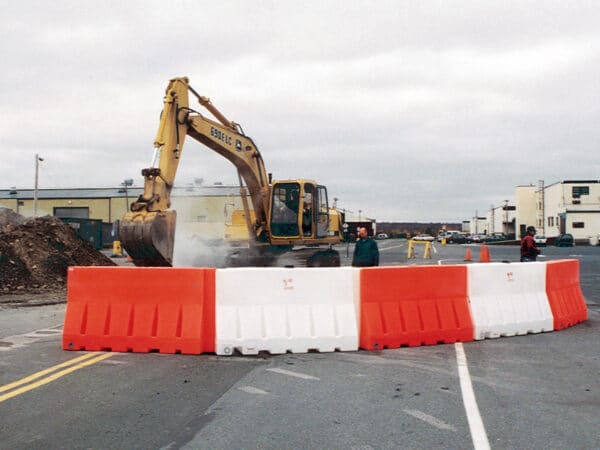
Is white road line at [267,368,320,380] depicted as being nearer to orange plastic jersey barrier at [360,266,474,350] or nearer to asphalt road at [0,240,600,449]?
asphalt road at [0,240,600,449]

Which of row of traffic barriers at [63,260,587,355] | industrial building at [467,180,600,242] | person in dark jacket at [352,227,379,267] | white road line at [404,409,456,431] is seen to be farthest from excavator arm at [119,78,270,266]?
industrial building at [467,180,600,242]

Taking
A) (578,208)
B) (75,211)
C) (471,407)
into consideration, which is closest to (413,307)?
(471,407)

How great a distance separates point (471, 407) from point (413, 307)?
3009mm

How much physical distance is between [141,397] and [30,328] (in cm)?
534

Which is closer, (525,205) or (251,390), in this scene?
(251,390)

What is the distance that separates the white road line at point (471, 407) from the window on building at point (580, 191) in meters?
89.0

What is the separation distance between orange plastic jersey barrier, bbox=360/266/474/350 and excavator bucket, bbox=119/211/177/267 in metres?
5.69

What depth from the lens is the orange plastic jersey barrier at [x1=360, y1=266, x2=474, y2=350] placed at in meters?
8.20

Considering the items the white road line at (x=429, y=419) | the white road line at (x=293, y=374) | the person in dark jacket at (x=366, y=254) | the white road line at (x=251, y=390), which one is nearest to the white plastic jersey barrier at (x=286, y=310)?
the white road line at (x=293, y=374)

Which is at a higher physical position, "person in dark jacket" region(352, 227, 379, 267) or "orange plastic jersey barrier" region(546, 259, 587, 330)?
"person in dark jacket" region(352, 227, 379, 267)

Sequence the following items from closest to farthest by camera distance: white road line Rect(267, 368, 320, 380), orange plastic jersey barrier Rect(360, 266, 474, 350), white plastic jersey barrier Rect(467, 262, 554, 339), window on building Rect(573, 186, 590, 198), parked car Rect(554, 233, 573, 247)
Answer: white road line Rect(267, 368, 320, 380) → orange plastic jersey barrier Rect(360, 266, 474, 350) → white plastic jersey barrier Rect(467, 262, 554, 339) → parked car Rect(554, 233, 573, 247) → window on building Rect(573, 186, 590, 198)

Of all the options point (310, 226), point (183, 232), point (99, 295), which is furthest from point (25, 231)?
point (99, 295)

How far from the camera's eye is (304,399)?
5781 mm

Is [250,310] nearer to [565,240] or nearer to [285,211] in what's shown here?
[285,211]
